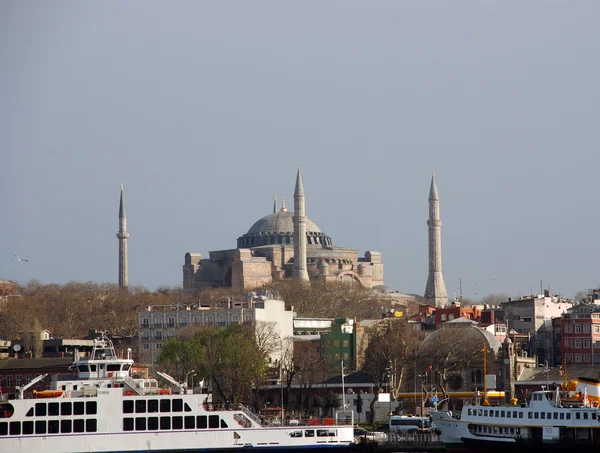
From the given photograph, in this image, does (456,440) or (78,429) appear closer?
(78,429)

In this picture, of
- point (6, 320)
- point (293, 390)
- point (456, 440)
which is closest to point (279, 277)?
point (6, 320)

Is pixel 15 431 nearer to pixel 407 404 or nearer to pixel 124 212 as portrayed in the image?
pixel 407 404

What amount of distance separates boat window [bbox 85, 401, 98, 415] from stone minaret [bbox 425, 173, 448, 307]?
116m

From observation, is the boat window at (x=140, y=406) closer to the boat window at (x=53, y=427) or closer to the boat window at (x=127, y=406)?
the boat window at (x=127, y=406)

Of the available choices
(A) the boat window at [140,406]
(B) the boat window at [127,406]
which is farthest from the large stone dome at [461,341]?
(B) the boat window at [127,406]

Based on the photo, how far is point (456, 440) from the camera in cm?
7075

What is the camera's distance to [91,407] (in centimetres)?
6256

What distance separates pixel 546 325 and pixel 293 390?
1160 inches

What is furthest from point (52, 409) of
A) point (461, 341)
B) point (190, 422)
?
point (461, 341)

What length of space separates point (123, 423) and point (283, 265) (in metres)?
124

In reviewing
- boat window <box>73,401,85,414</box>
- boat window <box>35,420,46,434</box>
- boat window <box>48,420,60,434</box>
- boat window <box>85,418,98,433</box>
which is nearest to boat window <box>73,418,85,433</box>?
boat window <box>85,418,98,433</box>

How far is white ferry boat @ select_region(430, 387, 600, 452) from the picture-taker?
2618 inches

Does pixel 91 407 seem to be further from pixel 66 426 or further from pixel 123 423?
pixel 123 423

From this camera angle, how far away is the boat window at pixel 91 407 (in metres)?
62.5
